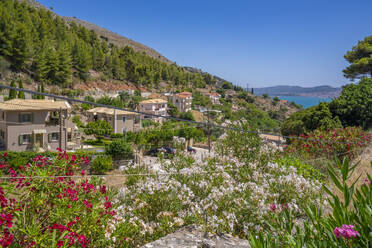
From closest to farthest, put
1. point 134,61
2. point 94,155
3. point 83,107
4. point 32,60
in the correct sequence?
1. point 94,155
2. point 83,107
3. point 32,60
4. point 134,61

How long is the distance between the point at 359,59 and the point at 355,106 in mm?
5409

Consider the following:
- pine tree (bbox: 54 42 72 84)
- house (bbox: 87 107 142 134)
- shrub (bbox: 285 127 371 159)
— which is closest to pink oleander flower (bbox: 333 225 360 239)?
shrub (bbox: 285 127 371 159)

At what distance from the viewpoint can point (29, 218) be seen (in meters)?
1.71

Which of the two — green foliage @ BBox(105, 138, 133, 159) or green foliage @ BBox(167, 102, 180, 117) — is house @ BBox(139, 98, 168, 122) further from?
green foliage @ BBox(105, 138, 133, 159)

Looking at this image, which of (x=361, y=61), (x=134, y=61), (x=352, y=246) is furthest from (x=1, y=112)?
(x=134, y=61)

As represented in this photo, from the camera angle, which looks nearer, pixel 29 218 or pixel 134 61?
pixel 29 218

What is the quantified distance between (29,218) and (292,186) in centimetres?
223

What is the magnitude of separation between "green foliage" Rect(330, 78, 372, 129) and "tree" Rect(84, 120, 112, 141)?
61.0ft

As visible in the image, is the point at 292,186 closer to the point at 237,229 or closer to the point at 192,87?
the point at 237,229

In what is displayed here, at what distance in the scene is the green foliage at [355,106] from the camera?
914 cm

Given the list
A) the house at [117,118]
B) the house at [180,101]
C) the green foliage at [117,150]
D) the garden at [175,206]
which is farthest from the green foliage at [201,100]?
the garden at [175,206]

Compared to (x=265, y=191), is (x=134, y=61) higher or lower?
higher

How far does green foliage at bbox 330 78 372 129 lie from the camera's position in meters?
9.14

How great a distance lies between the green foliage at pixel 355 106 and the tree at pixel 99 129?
18.6 meters
